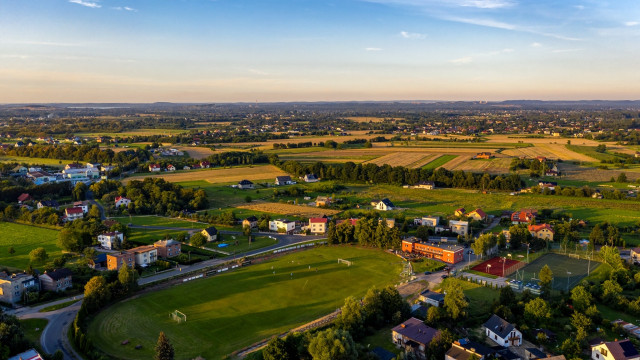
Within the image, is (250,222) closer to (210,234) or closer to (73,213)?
(210,234)

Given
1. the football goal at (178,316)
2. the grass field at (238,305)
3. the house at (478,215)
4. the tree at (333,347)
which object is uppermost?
the tree at (333,347)

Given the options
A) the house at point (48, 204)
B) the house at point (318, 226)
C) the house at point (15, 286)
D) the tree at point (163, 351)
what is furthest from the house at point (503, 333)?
the house at point (48, 204)

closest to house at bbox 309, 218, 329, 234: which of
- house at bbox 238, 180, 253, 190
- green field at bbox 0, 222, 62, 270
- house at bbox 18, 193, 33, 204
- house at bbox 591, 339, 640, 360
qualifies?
green field at bbox 0, 222, 62, 270

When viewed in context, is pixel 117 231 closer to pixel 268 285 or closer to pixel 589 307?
pixel 268 285

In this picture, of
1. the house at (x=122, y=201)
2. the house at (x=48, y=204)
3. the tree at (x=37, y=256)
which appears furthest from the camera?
the house at (x=122, y=201)

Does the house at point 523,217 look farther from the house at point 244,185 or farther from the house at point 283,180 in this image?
the house at point 244,185

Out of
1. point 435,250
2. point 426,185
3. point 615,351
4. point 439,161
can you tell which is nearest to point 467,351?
point 615,351

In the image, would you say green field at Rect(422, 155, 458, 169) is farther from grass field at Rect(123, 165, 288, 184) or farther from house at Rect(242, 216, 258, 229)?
house at Rect(242, 216, 258, 229)
